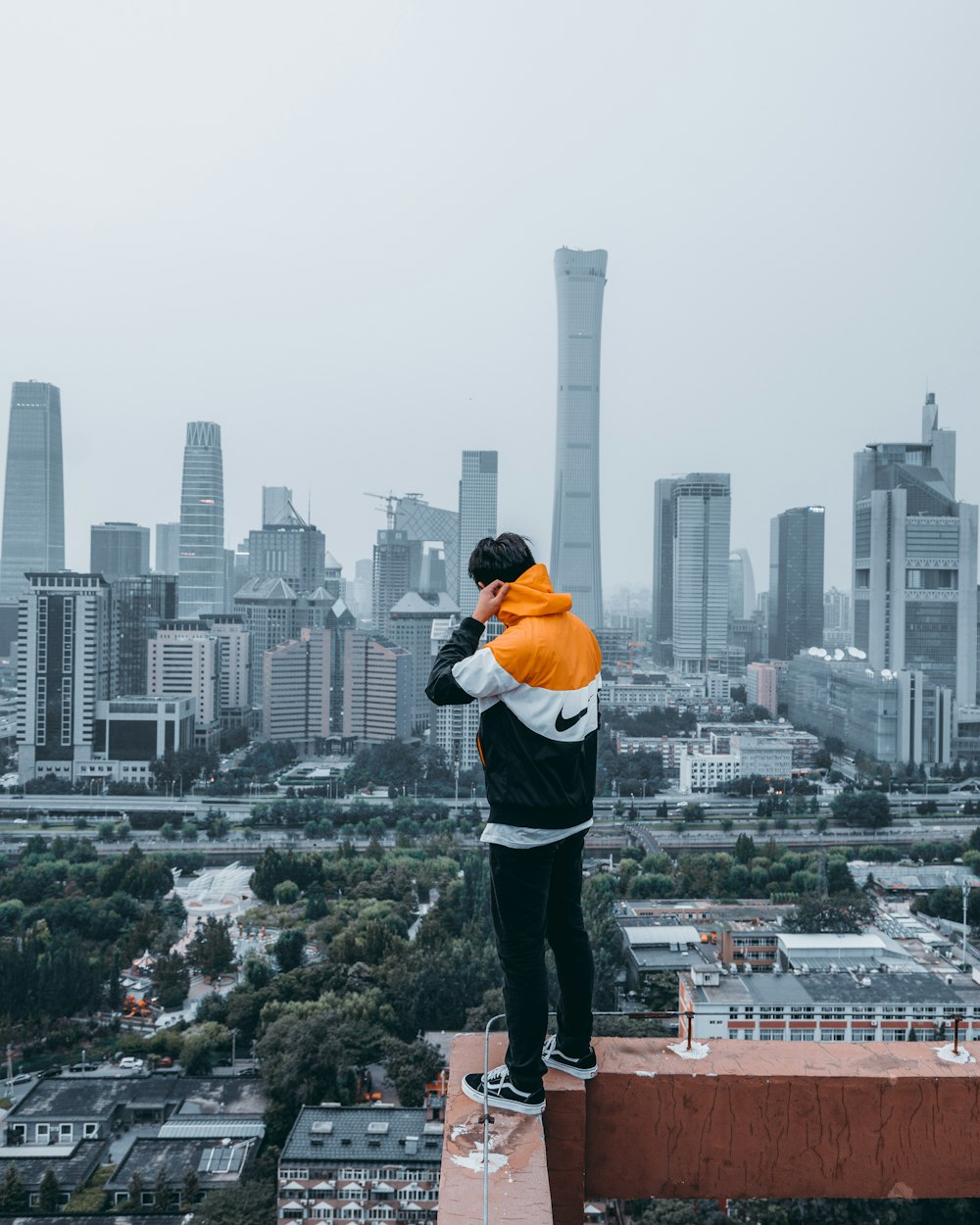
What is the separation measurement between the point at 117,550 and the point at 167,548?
3.29m

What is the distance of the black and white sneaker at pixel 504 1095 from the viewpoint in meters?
0.64

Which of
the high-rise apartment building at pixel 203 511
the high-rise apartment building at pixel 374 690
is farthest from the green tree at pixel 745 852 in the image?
the high-rise apartment building at pixel 203 511

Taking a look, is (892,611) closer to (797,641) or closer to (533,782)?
(797,641)

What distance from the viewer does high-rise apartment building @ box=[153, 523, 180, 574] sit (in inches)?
832

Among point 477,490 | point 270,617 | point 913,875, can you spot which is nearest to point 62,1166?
→ point 913,875

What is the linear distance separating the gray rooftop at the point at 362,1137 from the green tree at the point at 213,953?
1.64 metres

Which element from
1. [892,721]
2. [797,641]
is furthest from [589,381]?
[892,721]

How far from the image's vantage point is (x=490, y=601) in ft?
2.27

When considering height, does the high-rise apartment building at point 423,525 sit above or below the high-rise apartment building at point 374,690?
above

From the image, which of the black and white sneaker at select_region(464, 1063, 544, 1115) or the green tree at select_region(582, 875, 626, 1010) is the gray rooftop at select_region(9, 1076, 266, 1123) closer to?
the green tree at select_region(582, 875, 626, 1010)

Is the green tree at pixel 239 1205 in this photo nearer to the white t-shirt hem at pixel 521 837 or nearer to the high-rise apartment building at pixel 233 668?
the white t-shirt hem at pixel 521 837

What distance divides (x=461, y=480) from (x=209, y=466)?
5382 mm

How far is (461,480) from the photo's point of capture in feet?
57.6

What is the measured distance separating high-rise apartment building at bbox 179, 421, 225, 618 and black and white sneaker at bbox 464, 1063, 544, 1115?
19.7m
